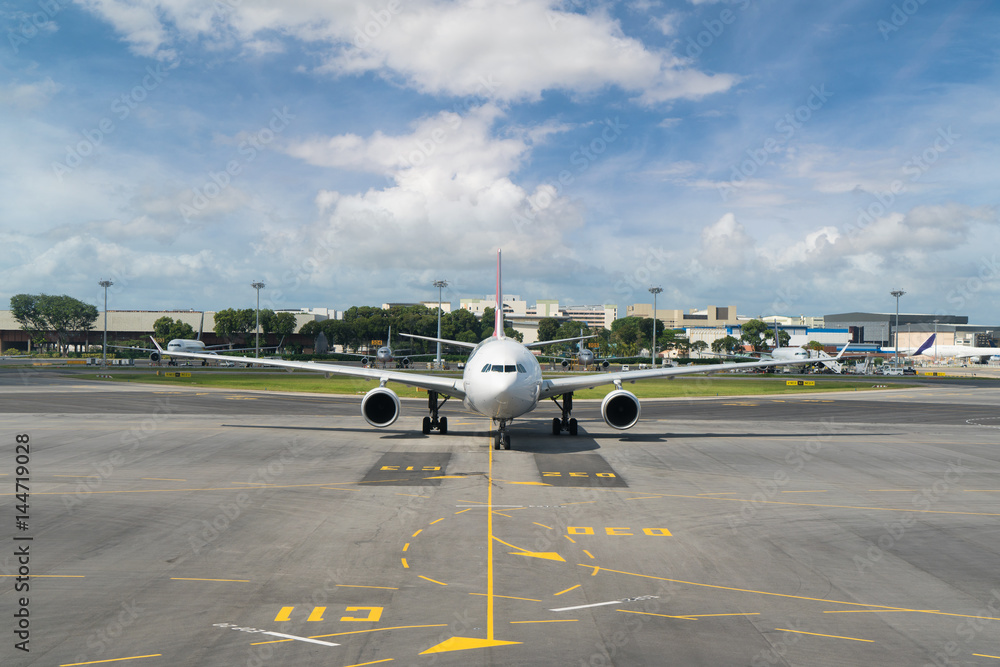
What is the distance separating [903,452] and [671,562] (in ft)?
66.9

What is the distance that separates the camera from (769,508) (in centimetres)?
1600

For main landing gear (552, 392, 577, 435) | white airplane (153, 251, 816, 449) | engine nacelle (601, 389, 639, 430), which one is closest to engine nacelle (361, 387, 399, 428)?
white airplane (153, 251, 816, 449)

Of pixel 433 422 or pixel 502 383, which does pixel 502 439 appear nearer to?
pixel 502 383

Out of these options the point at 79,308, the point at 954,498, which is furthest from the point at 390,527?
the point at 79,308

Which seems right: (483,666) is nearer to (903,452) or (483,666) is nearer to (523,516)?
(523,516)

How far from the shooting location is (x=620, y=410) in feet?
88.3

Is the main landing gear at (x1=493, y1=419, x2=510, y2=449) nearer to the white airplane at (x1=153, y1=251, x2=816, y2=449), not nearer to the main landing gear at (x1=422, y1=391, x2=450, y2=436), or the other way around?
the white airplane at (x1=153, y1=251, x2=816, y2=449)

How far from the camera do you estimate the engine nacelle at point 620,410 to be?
2661 centimetres

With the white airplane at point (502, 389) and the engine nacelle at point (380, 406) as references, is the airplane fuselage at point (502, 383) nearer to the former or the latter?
the white airplane at point (502, 389)

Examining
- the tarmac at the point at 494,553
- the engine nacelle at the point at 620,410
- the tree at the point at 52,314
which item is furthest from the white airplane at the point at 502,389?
the tree at the point at 52,314

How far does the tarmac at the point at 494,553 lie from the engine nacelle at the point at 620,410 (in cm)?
109

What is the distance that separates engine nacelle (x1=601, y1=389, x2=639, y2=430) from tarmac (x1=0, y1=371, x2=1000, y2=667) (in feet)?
3.58

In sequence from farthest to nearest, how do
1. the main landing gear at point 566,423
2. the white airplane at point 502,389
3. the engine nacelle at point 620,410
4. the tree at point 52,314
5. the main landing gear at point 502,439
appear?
the tree at point 52,314, the main landing gear at point 566,423, the engine nacelle at point 620,410, the main landing gear at point 502,439, the white airplane at point 502,389

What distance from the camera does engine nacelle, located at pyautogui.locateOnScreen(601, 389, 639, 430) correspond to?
1048 inches
